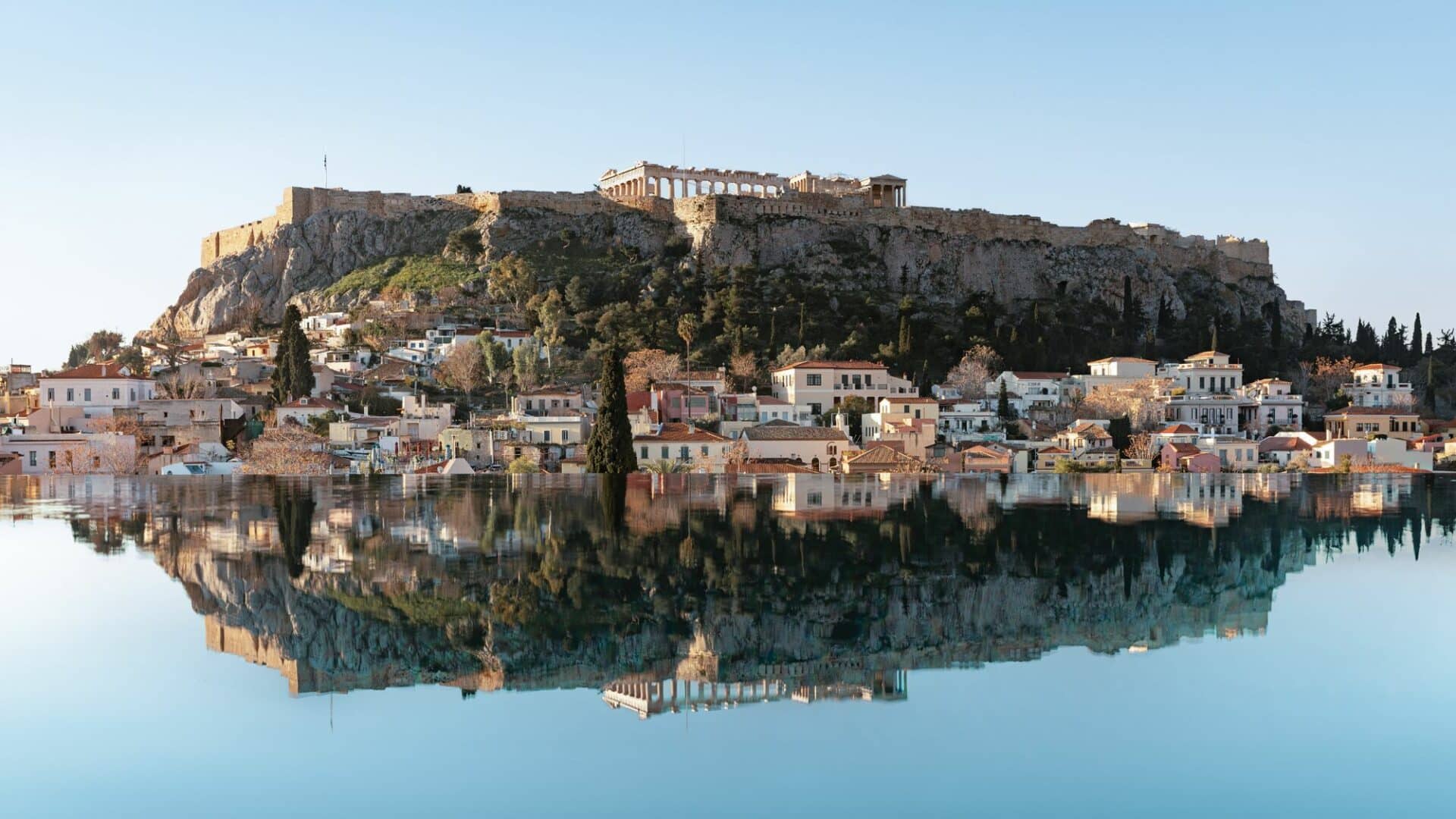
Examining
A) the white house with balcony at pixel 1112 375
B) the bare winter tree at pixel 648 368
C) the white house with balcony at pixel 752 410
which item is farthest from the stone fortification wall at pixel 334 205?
the white house with balcony at pixel 1112 375

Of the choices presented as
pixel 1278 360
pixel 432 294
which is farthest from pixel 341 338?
pixel 1278 360

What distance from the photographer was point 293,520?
56.0 ft

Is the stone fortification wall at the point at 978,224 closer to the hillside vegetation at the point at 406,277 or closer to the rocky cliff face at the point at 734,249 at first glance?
the rocky cliff face at the point at 734,249

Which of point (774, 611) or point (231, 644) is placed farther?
point (774, 611)

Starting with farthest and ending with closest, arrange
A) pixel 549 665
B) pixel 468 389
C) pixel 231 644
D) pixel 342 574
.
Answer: pixel 468 389 < pixel 342 574 < pixel 231 644 < pixel 549 665

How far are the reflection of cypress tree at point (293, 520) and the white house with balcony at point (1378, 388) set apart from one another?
38.5m

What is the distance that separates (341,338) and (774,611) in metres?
42.3

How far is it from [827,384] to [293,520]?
26.3 metres

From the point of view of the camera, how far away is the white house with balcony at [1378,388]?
4675 cm

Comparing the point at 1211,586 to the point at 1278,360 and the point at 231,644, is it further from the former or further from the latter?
the point at 1278,360

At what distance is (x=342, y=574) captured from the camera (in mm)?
11703

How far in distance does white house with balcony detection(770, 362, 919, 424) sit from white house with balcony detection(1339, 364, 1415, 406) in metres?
18.2

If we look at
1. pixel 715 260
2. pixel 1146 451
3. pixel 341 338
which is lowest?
pixel 1146 451

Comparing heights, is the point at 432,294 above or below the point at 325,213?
below
